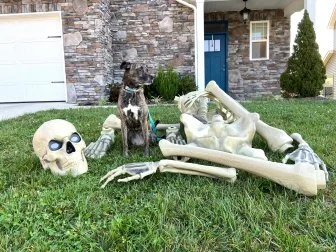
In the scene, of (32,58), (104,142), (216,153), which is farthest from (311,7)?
(216,153)

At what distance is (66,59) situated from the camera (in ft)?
26.4

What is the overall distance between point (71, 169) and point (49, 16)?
6931 mm

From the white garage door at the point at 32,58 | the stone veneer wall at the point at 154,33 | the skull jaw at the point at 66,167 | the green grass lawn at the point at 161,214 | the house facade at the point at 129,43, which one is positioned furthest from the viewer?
the stone veneer wall at the point at 154,33

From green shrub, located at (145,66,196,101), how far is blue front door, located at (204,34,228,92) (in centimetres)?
219

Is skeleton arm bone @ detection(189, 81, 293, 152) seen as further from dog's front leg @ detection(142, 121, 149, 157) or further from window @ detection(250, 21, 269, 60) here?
window @ detection(250, 21, 269, 60)

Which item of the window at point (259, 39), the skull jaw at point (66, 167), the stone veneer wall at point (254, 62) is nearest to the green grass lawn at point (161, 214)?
the skull jaw at point (66, 167)

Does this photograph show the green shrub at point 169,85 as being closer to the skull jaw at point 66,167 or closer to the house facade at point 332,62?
the skull jaw at point 66,167

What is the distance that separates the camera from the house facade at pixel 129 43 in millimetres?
7926

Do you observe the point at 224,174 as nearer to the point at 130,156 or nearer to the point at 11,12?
the point at 130,156

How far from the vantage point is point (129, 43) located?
9.08 m

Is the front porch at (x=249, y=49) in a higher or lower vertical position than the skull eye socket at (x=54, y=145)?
higher

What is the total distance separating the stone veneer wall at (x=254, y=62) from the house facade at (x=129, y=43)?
31 millimetres

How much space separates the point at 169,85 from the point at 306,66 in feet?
11.3

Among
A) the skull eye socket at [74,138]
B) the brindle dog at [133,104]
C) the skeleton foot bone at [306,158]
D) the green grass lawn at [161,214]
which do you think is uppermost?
the brindle dog at [133,104]
